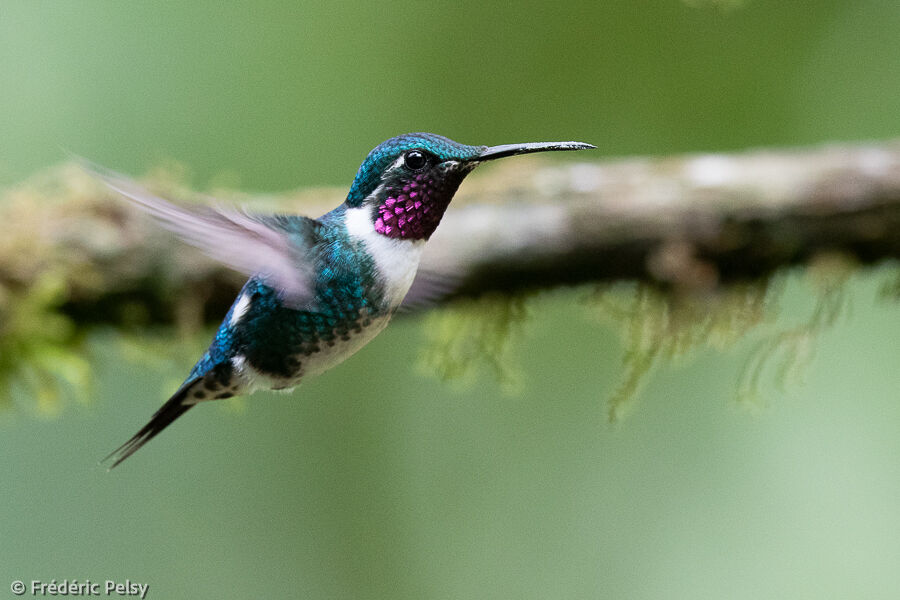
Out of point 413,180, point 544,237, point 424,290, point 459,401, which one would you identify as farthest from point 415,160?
point 459,401

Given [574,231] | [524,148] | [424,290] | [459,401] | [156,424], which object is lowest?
[524,148]

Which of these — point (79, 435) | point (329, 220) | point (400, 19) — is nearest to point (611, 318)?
point (329, 220)

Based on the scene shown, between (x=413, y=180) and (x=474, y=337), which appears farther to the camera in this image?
(x=474, y=337)

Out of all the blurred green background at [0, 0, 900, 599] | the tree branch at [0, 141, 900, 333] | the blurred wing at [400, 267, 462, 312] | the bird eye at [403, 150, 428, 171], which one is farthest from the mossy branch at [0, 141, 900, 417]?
the blurred green background at [0, 0, 900, 599]

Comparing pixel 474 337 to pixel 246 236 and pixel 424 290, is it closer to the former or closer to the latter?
pixel 424 290

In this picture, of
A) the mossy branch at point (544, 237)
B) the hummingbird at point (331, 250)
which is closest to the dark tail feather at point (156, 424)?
the hummingbird at point (331, 250)

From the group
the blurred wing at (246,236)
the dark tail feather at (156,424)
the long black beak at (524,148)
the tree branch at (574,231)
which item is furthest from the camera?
the tree branch at (574,231)

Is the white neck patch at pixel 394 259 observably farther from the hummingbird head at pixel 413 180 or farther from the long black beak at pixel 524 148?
the long black beak at pixel 524 148
